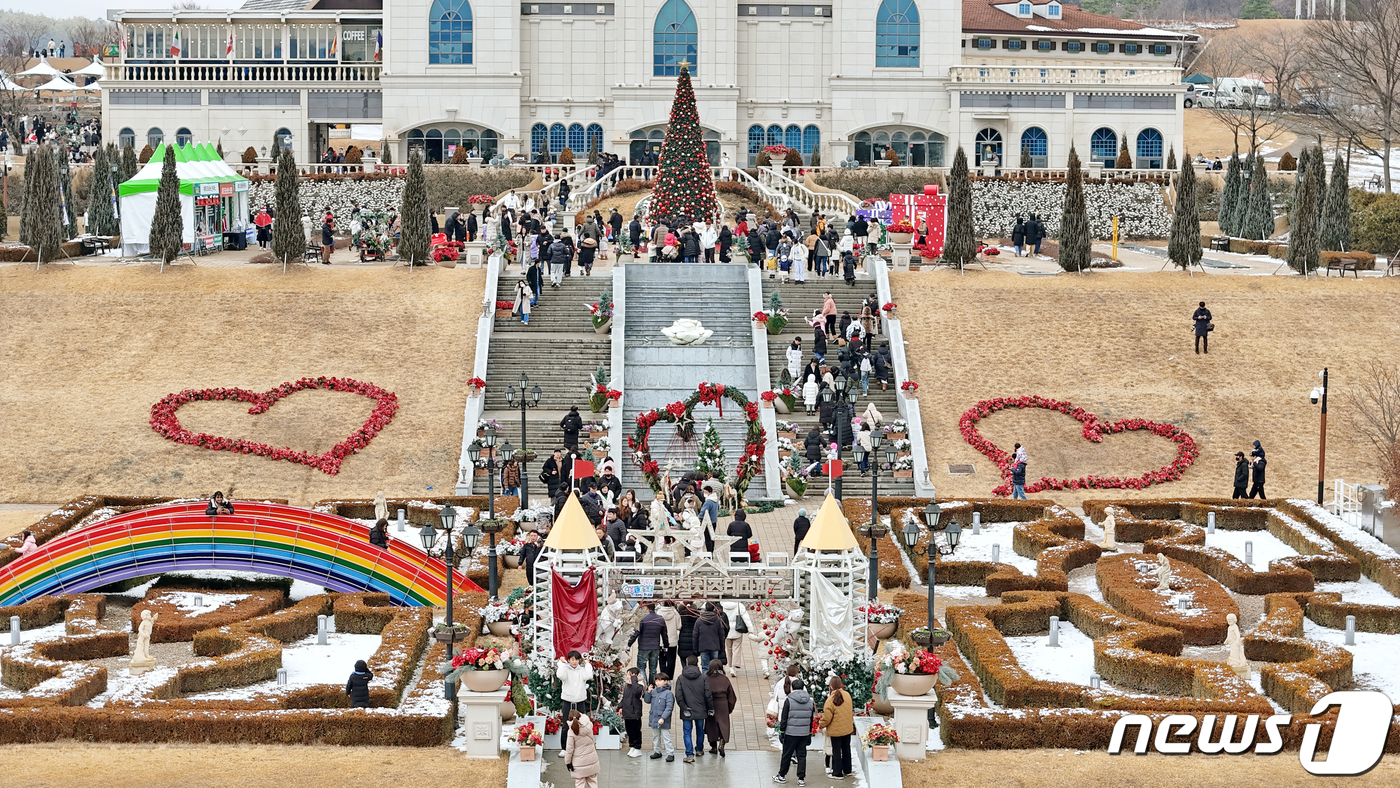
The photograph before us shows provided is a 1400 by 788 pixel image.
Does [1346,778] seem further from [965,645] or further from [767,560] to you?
[767,560]

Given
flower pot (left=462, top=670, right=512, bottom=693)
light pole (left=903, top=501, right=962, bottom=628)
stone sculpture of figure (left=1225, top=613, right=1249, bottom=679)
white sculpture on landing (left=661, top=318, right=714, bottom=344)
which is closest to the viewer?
flower pot (left=462, top=670, right=512, bottom=693)

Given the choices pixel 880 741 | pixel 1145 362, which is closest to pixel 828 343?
pixel 1145 362

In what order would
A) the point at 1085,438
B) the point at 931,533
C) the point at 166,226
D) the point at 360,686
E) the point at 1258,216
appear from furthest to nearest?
the point at 1258,216, the point at 166,226, the point at 1085,438, the point at 931,533, the point at 360,686

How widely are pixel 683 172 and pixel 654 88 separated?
26.6 metres

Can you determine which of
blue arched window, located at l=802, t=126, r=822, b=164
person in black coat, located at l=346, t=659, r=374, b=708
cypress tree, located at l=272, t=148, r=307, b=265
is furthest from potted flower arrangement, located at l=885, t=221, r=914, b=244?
person in black coat, located at l=346, t=659, r=374, b=708

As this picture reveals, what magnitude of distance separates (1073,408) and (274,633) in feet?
75.8

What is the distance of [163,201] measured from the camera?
186 feet

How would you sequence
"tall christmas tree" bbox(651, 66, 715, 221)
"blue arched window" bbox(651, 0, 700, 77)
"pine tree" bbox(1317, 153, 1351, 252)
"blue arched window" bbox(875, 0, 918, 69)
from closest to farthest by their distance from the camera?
"tall christmas tree" bbox(651, 66, 715, 221) → "pine tree" bbox(1317, 153, 1351, 252) → "blue arched window" bbox(651, 0, 700, 77) → "blue arched window" bbox(875, 0, 918, 69)

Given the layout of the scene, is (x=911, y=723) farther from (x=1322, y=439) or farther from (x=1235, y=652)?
(x=1322, y=439)

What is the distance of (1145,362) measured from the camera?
168 feet

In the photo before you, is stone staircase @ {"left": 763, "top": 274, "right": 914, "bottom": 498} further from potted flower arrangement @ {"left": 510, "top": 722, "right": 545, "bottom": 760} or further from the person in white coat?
potted flower arrangement @ {"left": 510, "top": 722, "right": 545, "bottom": 760}

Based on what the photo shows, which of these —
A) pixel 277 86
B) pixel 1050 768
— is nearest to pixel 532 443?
pixel 1050 768

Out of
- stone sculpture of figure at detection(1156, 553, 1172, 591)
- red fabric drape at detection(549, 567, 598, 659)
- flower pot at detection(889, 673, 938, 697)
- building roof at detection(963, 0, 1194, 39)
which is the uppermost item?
building roof at detection(963, 0, 1194, 39)

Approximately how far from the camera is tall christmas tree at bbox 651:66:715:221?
194ft
